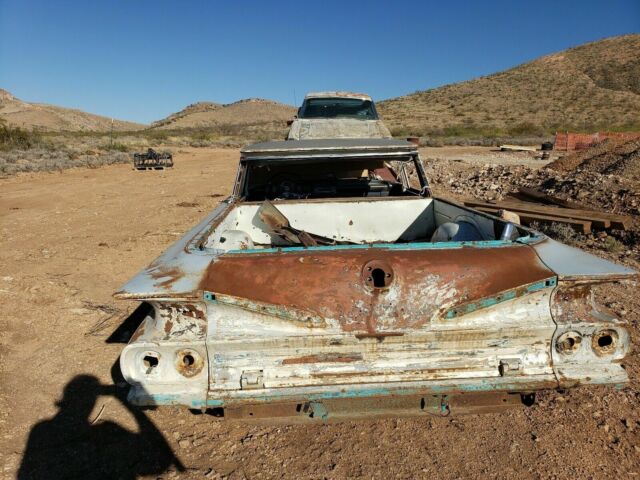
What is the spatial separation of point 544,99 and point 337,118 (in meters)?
47.2

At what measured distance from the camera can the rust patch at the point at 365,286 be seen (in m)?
1.92

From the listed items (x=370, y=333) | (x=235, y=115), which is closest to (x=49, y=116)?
(x=235, y=115)

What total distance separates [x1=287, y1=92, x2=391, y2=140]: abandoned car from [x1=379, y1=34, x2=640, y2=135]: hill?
1271 inches

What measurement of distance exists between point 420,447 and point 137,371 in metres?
1.59

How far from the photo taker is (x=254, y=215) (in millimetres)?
3727

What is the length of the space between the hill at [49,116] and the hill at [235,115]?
43.2ft

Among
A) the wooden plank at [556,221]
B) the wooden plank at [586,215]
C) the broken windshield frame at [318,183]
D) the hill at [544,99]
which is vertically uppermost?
the hill at [544,99]

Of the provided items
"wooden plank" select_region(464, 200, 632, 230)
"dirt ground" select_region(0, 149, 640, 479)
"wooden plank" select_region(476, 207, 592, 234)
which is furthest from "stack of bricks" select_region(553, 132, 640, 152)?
"dirt ground" select_region(0, 149, 640, 479)

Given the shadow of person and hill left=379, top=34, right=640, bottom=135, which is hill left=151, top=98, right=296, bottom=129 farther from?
the shadow of person

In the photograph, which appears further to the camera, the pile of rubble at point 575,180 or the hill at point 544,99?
the hill at point 544,99

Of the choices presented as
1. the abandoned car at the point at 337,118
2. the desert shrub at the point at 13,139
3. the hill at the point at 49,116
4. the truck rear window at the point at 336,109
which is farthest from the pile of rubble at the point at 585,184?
the hill at the point at 49,116

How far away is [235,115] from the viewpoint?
301 ft

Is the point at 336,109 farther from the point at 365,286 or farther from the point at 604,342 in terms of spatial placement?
the point at 604,342

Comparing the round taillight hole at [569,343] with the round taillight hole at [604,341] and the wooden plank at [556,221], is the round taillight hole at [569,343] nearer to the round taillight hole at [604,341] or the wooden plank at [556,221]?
the round taillight hole at [604,341]
